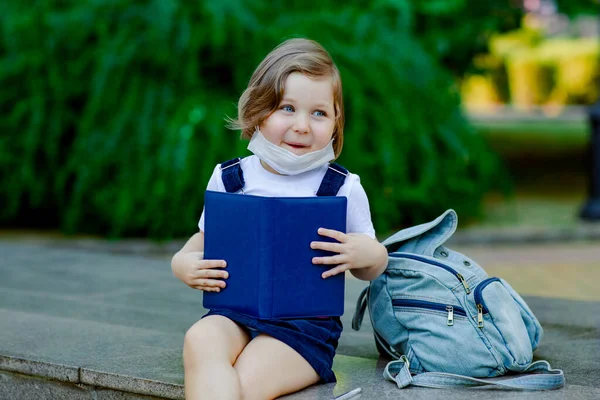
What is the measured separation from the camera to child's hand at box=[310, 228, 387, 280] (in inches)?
99.2

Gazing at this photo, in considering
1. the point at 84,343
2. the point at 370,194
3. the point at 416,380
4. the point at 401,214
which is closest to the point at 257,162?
the point at 416,380

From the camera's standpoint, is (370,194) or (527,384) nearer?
(527,384)

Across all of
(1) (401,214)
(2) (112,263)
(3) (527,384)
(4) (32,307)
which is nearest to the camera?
(3) (527,384)

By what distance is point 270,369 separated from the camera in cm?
249

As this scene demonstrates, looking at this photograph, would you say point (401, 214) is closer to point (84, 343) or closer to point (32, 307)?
point (32, 307)

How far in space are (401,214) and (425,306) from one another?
508 centimetres

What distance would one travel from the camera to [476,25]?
9.41m

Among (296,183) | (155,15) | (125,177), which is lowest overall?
(125,177)

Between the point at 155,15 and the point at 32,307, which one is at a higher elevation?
the point at 155,15

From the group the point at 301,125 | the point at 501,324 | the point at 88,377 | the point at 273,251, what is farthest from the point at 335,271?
the point at 88,377

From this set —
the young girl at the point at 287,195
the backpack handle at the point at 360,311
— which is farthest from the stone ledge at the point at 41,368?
the backpack handle at the point at 360,311

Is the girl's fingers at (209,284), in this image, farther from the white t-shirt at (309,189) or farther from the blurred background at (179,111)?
the blurred background at (179,111)

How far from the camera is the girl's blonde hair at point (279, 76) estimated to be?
261 cm

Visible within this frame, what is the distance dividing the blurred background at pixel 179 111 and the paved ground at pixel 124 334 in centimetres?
159
